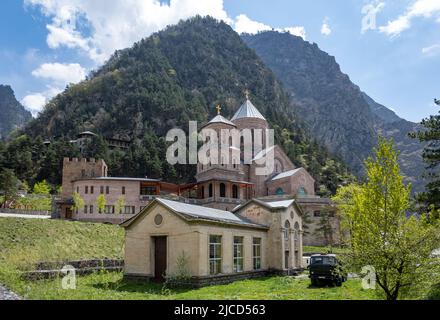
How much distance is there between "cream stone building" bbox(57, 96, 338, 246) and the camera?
2004 inches

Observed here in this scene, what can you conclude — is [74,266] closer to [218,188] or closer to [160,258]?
[160,258]

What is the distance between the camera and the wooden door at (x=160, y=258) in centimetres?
2247

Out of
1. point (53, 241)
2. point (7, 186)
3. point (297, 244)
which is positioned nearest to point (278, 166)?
point (297, 244)

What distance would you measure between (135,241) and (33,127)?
384 ft

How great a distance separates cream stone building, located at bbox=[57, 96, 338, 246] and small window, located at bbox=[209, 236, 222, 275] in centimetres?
2486

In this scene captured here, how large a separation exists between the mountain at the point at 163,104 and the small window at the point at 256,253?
54.5 m

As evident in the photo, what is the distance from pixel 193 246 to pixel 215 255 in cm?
222

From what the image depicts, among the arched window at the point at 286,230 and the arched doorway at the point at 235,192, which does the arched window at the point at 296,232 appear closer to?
the arched window at the point at 286,230

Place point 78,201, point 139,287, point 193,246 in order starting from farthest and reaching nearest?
1. point 78,201
2. point 193,246
3. point 139,287

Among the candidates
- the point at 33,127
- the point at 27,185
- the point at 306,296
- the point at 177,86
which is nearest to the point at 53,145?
the point at 27,185

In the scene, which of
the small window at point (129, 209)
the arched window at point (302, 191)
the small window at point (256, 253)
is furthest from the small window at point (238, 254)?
the arched window at point (302, 191)

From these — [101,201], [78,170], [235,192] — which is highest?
[78,170]

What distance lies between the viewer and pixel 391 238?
12.8 meters

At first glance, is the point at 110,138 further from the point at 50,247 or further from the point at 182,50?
the point at 50,247
